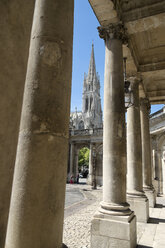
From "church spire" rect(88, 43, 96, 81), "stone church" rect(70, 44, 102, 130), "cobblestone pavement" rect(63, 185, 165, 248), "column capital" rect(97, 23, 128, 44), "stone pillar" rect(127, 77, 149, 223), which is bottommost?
"cobblestone pavement" rect(63, 185, 165, 248)

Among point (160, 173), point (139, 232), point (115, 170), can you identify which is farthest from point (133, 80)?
point (160, 173)

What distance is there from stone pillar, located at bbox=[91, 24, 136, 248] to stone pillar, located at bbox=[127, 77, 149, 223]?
8.28 ft

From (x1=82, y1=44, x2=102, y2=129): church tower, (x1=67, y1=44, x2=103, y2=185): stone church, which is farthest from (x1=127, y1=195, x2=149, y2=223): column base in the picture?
(x1=82, y1=44, x2=102, y2=129): church tower

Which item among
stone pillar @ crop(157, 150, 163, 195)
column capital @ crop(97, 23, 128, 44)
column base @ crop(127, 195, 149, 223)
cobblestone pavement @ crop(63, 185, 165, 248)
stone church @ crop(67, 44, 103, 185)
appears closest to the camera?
cobblestone pavement @ crop(63, 185, 165, 248)

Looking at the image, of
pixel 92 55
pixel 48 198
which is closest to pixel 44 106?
pixel 48 198

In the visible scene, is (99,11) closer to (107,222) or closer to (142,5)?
(142,5)

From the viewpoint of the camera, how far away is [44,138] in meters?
2.76

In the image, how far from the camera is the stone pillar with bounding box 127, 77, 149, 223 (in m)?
9.62

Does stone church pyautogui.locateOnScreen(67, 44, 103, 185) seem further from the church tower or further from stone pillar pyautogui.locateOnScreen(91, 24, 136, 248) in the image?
stone pillar pyautogui.locateOnScreen(91, 24, 136, 248)

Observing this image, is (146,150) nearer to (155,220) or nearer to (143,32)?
(155,220)

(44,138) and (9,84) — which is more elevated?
(9,84)

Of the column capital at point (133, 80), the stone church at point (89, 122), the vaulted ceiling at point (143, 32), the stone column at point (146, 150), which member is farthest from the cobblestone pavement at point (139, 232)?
the stone church at point (89, 122)

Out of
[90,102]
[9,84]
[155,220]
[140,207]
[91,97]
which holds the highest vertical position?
[91,97]

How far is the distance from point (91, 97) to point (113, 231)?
97360 mm
